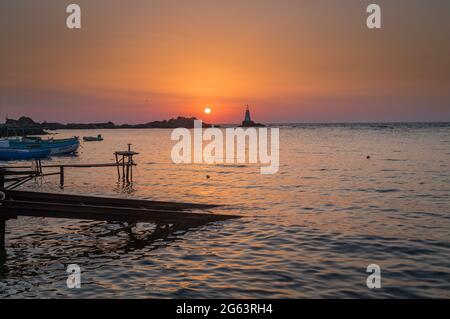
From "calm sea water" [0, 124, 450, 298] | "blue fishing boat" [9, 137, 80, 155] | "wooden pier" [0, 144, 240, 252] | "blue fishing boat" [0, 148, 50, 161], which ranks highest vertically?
"blue fishing boat" [9, 137, 80, 155]

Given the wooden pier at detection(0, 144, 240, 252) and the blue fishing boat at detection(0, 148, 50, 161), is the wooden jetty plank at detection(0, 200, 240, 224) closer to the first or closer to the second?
the wooden pier at detection(0, 144, 240, 252)

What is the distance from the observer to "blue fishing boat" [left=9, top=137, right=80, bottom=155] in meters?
61.0

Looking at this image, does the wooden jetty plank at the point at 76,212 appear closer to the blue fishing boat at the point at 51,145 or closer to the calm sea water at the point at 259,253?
the calm sea water at the point at 259,253

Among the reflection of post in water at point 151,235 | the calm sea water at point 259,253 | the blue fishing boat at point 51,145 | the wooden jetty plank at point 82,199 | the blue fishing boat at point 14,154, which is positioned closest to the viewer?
the calm sea water at point 259,253

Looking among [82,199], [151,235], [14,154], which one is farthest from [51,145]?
[151,235]

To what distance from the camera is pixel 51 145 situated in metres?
69.6

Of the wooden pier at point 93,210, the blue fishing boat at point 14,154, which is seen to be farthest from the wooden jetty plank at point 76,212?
the blue fishing boat at point 14,154

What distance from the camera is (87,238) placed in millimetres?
16234

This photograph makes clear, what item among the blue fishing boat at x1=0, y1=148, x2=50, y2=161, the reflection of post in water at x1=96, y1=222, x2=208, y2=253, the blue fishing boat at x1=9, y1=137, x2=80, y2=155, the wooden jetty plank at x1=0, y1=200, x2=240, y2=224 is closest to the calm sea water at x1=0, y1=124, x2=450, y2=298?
the reflection of post in water at x1=96, y1=222, x2=208, y2=253

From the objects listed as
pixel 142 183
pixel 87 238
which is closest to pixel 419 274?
pixel 87 238

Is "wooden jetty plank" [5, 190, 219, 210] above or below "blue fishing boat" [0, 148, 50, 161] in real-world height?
below

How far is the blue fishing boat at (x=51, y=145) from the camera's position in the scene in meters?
61.0

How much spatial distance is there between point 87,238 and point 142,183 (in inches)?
796
